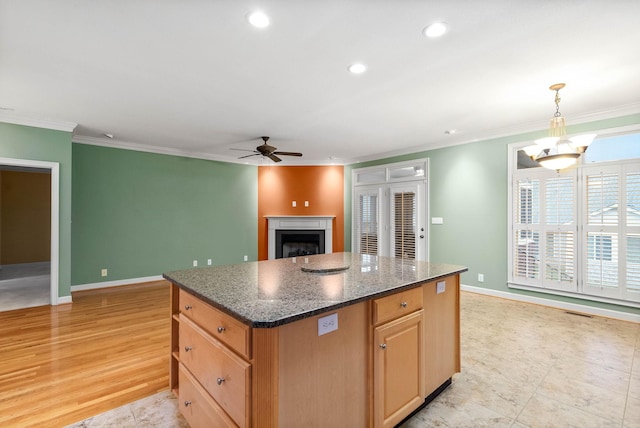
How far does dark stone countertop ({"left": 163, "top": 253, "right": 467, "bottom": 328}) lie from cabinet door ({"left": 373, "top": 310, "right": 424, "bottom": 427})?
9.1 inches

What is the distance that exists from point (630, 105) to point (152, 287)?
7.42 meters

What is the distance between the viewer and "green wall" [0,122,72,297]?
3914 millimetres

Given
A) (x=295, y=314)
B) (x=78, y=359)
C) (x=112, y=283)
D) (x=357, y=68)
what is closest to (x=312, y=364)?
(x=295, y=314)

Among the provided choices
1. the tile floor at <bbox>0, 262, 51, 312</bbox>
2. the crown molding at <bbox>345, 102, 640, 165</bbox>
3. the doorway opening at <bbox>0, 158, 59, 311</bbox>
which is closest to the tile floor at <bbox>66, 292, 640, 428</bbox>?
the crown molding at <bbox>345, 102, 640, 165</bbox>

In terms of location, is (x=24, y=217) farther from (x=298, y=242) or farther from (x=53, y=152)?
(x=298, y=242)

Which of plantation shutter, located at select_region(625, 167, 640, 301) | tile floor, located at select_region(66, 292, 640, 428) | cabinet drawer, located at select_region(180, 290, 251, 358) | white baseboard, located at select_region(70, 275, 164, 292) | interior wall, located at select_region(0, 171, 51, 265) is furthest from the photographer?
interior wall, located at select_region(0, 171, 51, 265)

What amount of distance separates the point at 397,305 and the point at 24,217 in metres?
9.86

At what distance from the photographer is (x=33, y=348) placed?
9.43ft

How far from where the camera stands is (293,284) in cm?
173

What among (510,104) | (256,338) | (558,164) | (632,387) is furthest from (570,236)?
(256,338)

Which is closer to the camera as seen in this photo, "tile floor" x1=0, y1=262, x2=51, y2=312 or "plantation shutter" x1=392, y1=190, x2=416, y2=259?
"tile floor" x1=0, y1=262, x2=51, y2=312

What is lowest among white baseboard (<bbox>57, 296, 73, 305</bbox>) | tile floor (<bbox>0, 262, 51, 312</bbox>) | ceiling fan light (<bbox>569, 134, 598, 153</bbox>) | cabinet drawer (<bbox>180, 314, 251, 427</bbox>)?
tile floor (<bbox>0, 262, 51, 312</bbox>)

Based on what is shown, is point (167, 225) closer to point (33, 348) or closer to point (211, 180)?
point (211, 180)

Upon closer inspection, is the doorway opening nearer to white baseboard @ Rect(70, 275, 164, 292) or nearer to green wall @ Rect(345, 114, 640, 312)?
white baseboard @ Rect(70, 275, 164, 292)
